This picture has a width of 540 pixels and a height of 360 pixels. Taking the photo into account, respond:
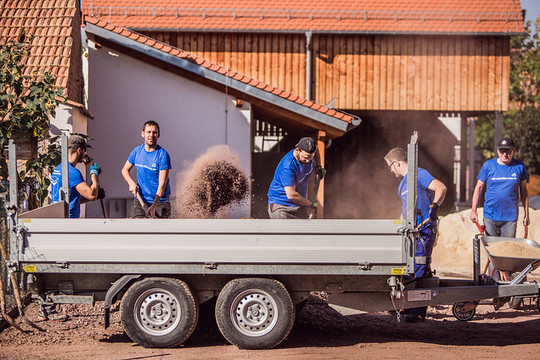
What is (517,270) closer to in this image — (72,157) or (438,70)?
(72,157)

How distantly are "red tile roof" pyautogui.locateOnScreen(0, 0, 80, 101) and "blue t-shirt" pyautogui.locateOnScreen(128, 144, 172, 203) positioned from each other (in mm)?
4569

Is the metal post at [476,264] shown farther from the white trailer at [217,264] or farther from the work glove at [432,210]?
the white trailer at [217,264]

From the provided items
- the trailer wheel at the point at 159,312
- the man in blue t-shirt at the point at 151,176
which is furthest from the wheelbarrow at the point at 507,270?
the man in blue t-shirt at the point at 151,176

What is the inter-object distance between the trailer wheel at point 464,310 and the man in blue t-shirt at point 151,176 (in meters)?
3.27

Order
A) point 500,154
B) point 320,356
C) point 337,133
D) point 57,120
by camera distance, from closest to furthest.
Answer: point 320,356
point 500,154
point 57,120
point 337,133

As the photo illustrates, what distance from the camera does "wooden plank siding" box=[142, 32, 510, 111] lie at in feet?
72.2

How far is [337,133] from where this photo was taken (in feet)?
50.0

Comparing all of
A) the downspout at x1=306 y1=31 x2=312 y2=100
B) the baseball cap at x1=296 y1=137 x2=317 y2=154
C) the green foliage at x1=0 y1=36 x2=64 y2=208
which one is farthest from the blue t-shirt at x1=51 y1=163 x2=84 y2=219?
the downspout at x1=306 y1=31 x2=312 y2=100

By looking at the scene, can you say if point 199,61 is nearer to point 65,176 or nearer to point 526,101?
point 65,176

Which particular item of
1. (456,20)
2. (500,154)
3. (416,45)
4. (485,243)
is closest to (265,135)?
(416,45)

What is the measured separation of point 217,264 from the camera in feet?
21.8

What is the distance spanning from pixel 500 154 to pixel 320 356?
4.11 m

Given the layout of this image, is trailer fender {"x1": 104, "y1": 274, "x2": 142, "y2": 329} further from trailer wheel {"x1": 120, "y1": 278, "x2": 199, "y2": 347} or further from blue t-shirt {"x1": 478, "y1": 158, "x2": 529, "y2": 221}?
blue t-shirt {"x1": 478, "y1": 158, "x2": 529, "y2": 221}

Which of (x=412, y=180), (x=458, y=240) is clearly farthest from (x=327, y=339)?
(x=458, y=240)
